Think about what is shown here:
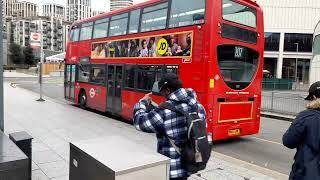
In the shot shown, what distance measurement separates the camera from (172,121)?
10.8 feet

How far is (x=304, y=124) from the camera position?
10.9 feet

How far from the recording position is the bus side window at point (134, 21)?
1121 centimetres

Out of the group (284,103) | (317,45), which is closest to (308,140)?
(284,103)

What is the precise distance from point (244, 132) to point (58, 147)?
4.62 metres

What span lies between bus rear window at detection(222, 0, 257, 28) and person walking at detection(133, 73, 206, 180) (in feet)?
18.9

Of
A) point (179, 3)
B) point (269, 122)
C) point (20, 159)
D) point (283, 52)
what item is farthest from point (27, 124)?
point (283, 52)

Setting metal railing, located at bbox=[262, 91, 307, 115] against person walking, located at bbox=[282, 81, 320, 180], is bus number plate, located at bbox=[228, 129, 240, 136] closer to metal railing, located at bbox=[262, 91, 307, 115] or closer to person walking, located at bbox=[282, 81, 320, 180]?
person walking, located at bbox=[282, 81, 320, 180]

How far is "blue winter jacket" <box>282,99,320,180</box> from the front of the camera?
131 inches

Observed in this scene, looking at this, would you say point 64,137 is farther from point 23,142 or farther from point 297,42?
point 297,42

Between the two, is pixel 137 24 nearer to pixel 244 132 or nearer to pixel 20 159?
pixel 244 132

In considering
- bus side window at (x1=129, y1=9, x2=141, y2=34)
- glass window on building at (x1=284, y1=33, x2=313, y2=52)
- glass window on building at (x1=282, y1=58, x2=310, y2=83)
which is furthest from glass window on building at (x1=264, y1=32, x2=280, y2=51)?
bus side window at (x1=129, y1=9, x2=141, y2=34)

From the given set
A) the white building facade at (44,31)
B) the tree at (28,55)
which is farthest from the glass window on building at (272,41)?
the white building facade at (44,31)

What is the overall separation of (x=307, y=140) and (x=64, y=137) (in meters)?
6.38

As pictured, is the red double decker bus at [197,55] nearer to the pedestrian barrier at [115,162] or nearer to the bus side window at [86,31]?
the bus side window at [86,31]
